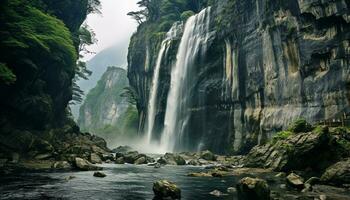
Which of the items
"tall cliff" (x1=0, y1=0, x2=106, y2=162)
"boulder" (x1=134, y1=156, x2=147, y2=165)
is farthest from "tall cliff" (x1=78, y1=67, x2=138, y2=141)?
"boulder" (x1=134, y1=156, x2=147, y2=165)

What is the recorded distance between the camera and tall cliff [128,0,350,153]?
33156 millimetres

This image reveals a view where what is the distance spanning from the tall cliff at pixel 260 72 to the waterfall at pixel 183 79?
621 millimetres

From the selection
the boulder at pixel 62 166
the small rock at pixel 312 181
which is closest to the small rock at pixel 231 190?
the small rock at pixel 312 181

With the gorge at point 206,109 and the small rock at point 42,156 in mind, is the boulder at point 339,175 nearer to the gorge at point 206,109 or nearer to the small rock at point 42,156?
the gorge at point 206,109

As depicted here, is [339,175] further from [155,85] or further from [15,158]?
[155,85]

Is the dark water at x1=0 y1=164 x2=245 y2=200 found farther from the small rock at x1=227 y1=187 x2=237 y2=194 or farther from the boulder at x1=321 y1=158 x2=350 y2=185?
the boulder at x1=321 y1=158 x2=350 y2=185

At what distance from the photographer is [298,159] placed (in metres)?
23.1

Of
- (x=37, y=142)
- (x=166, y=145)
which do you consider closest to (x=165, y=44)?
(x=166, y=145)

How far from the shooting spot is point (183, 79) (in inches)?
2244

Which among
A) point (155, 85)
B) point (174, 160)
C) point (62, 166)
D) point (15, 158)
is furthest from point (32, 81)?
point (155, 85)

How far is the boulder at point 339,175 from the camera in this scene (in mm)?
17594

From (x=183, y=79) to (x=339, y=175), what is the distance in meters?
40.3

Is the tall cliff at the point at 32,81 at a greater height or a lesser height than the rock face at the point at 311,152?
greater

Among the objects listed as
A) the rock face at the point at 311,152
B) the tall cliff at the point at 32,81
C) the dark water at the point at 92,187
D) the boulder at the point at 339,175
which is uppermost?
the tall cliff at the point at 32,81
